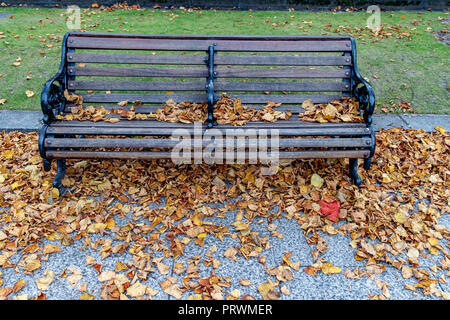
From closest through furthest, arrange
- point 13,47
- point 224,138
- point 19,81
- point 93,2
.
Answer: point 224,138 → point 19,81 → point 13,47 → point 93,2

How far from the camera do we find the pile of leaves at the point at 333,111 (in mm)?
3495

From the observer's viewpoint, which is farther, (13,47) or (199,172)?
(13,47)

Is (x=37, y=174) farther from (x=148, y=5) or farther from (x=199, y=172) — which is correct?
(x=148, y=5)

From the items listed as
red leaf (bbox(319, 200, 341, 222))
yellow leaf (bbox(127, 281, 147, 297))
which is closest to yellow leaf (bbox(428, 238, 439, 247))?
red leaf (bbox(319, 200, 341, 222))

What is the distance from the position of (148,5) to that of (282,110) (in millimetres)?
5198

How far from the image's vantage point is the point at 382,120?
4457 mm

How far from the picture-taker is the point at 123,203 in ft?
10.9

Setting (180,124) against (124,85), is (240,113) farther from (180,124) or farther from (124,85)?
(124,85)

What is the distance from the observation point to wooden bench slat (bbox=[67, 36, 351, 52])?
3.63 m

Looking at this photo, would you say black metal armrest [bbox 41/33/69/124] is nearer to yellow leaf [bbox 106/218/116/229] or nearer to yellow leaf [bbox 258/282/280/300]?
yellow leaf [bbox 106/218/116/229]

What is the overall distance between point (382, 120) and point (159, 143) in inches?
109

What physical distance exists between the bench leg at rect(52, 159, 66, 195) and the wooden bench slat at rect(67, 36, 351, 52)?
3.76ft
